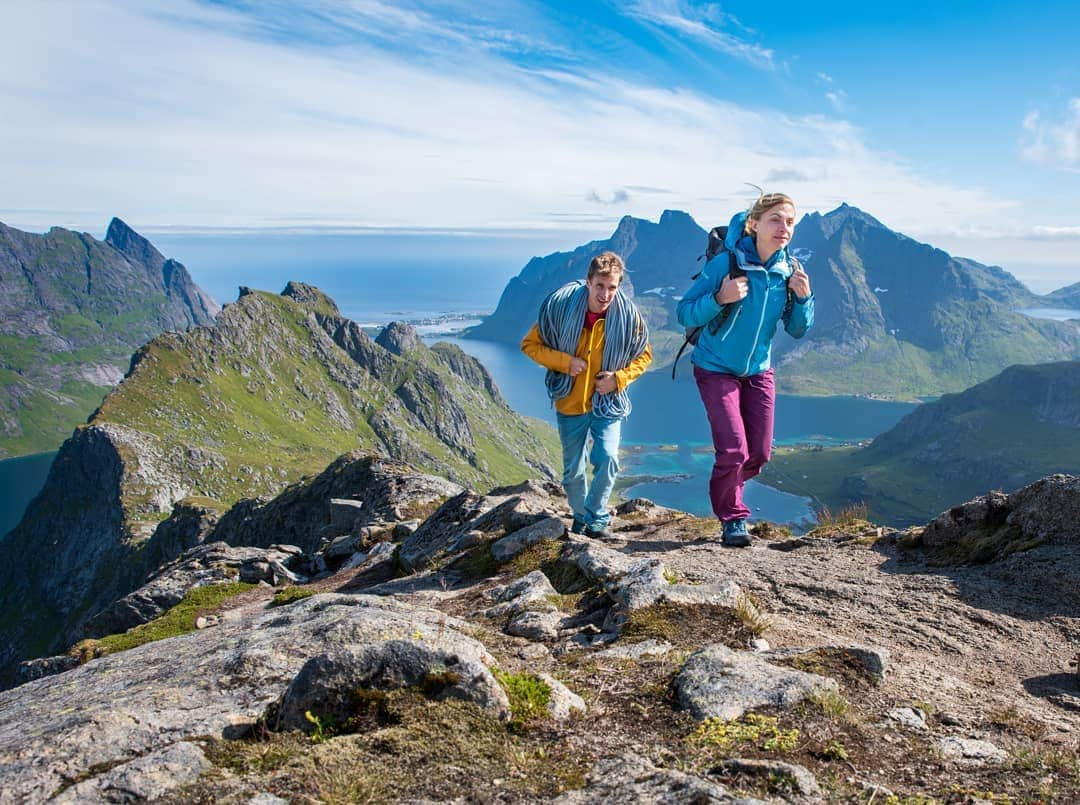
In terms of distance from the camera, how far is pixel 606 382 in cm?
1211

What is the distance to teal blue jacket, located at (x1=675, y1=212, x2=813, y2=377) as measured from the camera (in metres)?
11.3

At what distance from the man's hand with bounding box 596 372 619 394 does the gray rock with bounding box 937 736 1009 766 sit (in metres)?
7.55

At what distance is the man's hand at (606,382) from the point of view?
1211 cm

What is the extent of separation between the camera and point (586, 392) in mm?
12328

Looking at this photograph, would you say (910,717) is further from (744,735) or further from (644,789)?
(644,789)

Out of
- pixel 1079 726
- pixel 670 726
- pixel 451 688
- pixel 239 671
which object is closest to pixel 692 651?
pixel 670 726

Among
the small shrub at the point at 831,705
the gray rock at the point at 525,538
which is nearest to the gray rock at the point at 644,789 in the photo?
the small shrub at the point at 831,705

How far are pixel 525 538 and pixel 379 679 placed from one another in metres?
6.80

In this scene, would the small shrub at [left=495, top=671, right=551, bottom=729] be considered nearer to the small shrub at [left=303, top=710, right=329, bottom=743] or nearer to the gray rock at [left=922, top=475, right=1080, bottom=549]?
the small shrub at [left=303, top=710, right=329, bottom=743]

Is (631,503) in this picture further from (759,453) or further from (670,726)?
(670,726)

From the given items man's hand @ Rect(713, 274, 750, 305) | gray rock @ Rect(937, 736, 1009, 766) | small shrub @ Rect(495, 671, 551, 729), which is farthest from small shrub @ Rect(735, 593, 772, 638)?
man's hand @ Rect(713, 274, 750, 305)

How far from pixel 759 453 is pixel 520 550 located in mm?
4578

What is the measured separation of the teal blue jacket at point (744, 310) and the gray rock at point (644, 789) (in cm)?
789

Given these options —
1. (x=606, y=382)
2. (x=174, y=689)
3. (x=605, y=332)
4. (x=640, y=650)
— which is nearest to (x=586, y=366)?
(x=606, y=382)
